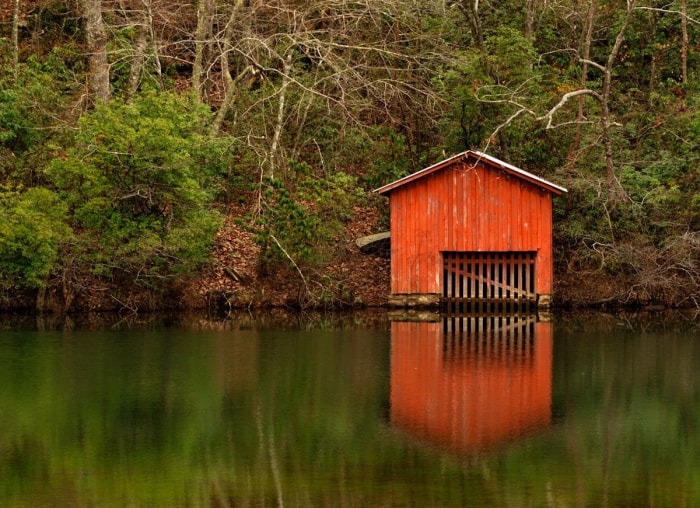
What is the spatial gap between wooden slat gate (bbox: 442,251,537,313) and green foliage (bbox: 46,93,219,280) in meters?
6.08

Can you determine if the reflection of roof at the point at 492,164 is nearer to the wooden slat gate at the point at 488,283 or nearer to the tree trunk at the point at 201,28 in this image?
the wooden slat gate at the point at 488,283

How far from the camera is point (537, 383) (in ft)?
67.1

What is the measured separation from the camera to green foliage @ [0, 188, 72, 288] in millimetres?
28828

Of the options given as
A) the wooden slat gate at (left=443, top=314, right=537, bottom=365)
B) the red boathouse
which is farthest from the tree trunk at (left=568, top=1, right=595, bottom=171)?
the wooden slat gate at (left=443, top=314, right=537, bottom=365)

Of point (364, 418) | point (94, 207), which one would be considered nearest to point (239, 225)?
point (94, 207)

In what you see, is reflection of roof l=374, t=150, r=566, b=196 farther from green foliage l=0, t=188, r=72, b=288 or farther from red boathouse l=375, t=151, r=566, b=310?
green foliage l=0, t=188, r=72, b=288

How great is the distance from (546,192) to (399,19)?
812 centimetres

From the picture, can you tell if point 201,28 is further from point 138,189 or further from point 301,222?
point 301,222

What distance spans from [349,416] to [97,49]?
18128mm

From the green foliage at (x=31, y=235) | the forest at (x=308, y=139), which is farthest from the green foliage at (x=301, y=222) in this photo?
the green foliage at (x=31, y=235)

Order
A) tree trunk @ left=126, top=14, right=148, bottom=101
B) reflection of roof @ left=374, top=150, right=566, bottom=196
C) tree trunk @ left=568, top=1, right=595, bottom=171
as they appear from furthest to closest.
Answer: tree trunk @ left=126, top=14, right=148, bottom=101, tree trunk @ left=568, top=1, right=595, bottom=171, reflection of roof @ left=374, top=150, right=566, bottom=196

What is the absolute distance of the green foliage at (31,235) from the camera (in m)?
28.8

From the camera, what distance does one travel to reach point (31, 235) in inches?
Answer: 1133

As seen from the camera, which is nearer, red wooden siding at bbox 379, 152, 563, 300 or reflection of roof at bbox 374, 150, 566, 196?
reflection of roof at bbox 374, 150, 566, 196
